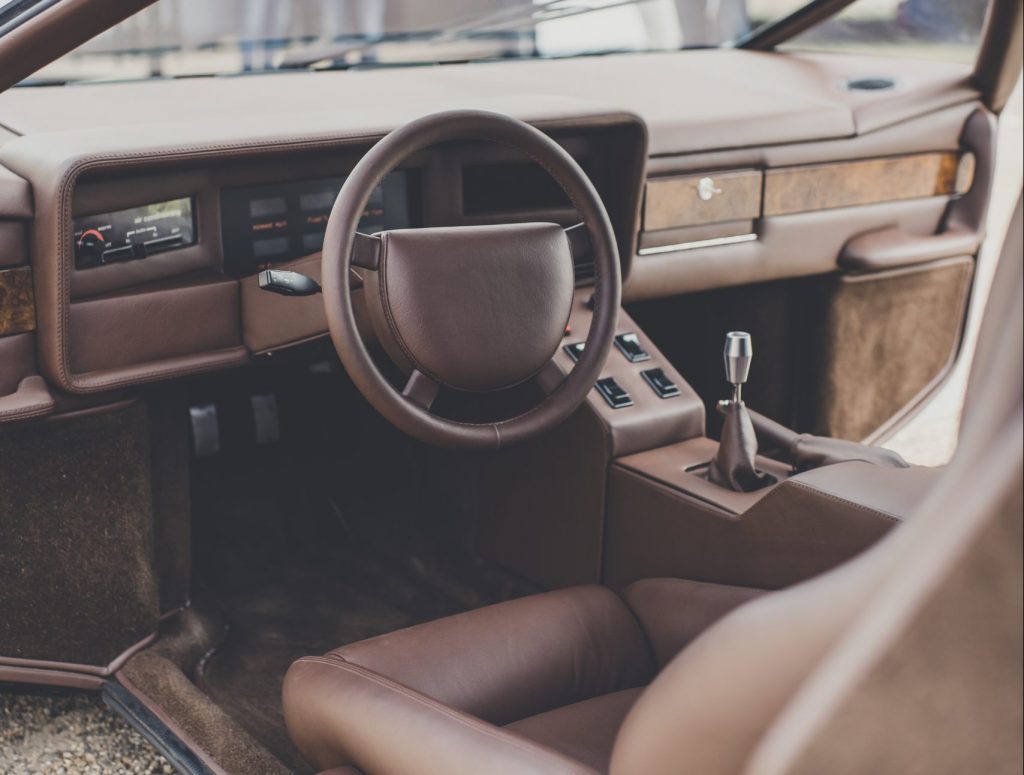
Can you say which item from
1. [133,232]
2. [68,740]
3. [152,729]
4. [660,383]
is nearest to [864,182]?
[660,383]

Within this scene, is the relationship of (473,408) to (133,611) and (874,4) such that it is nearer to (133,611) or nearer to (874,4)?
(133,611)

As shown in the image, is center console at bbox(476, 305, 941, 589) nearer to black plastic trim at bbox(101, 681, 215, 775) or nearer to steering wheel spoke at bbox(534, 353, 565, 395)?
steering wheel spoke at bbox(534, 353, 565, 395)

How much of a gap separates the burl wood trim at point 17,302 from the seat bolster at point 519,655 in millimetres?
713

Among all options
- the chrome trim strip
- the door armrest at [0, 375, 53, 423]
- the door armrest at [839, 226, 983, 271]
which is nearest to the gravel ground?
the door armrest at [0, 375, 53, 423]

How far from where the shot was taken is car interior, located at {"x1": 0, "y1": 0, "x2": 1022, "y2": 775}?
66 centimetres

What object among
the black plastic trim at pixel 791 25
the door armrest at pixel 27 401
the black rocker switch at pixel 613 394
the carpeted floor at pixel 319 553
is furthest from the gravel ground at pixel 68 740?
the black plastic trim at pixel 791 25

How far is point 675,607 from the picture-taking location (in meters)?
1.48

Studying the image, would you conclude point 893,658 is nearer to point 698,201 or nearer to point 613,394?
point 613,394

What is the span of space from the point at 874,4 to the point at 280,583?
208 cm

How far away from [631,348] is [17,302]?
3.31 ft

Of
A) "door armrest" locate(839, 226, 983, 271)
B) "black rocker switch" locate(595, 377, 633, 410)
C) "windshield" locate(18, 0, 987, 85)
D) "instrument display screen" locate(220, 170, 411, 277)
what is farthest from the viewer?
"door armrest" locate(839, 226, 983, 271)

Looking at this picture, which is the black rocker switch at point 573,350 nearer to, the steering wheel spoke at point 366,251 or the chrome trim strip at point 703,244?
the chrome trim strip at point 703,244

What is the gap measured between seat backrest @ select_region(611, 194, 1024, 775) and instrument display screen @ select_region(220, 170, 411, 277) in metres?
1.30

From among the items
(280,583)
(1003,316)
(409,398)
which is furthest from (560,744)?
(280,583)
